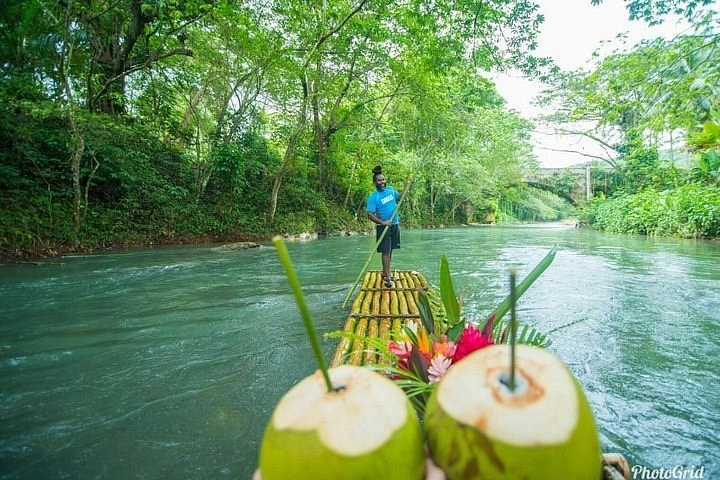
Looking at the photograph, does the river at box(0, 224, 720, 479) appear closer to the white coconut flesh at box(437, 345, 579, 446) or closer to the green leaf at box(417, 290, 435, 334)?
the green leaf at box(417, 290, 435, 334)

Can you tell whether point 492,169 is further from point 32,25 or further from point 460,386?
point 460,386

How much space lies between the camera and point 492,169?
27562 mm

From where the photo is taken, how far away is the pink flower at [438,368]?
1.03 metres

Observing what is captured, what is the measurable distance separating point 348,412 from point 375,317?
249cm

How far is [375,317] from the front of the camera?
2955 mm

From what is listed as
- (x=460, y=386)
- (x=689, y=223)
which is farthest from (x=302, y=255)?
(x=689, y=223)

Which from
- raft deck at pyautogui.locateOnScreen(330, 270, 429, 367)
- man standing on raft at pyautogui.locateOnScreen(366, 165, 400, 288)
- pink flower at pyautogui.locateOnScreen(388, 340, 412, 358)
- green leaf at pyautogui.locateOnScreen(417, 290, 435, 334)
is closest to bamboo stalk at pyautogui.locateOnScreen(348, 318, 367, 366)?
raft deck at pyautogui.locateOnScreen(330, 270, 429, 367)

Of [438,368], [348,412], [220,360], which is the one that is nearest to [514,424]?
[348,412]

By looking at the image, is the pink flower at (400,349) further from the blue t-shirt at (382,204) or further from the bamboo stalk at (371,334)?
the blue t-shirt at (382,204)

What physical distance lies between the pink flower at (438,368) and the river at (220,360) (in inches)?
34.2

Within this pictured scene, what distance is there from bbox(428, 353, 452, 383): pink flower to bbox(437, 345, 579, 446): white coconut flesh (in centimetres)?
50

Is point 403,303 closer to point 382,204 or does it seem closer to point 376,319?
point 376,319

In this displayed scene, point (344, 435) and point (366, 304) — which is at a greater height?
point (344, 435)

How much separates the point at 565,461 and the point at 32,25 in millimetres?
10996
